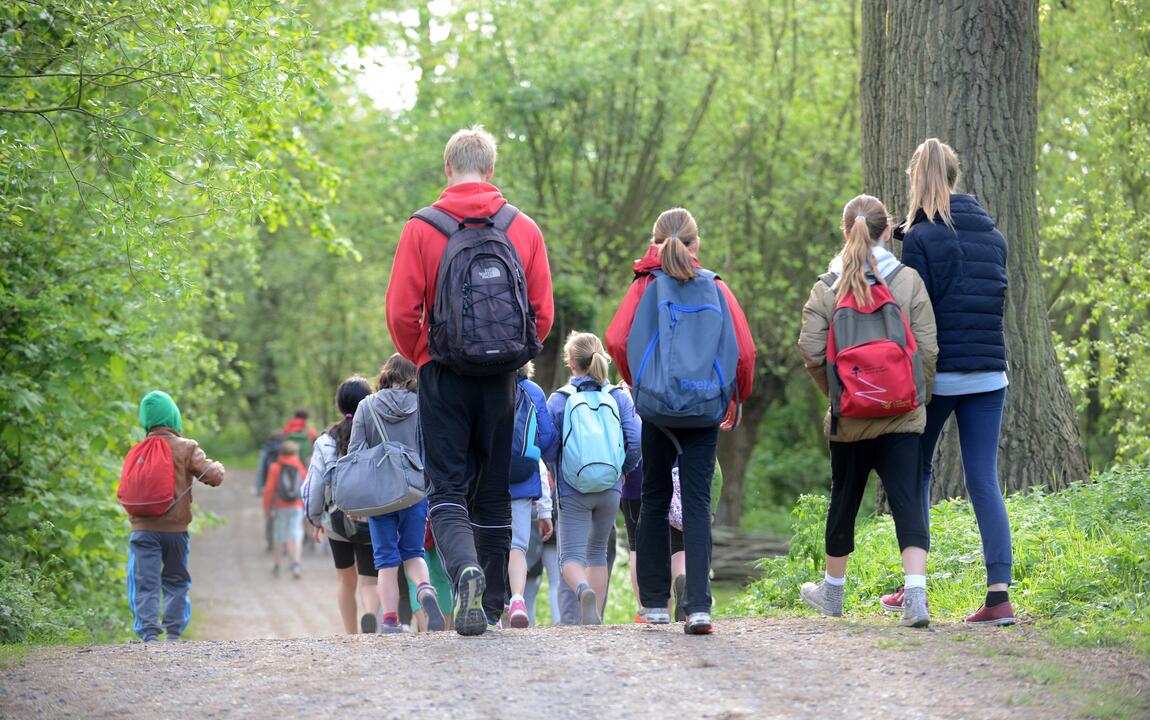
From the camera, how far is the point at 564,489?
25.1 feet

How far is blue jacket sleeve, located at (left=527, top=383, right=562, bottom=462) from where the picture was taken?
7633 millimetres

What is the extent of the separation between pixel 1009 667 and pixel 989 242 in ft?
6.50

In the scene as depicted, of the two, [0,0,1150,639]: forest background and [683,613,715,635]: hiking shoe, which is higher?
[0,0,1150,639]: forest background

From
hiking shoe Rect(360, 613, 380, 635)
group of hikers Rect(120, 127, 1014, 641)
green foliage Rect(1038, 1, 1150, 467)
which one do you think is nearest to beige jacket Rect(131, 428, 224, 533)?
hiking shoe Rect(360, 613, 380, 635)

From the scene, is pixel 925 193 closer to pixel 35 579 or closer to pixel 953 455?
pixel 953 455

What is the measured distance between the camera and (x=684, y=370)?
5.77 meters

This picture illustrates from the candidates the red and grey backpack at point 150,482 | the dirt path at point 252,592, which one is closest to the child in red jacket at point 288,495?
the dirt path at point 252,592

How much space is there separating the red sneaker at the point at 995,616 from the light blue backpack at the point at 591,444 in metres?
2.22

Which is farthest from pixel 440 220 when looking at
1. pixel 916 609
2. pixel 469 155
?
pixel 916 609

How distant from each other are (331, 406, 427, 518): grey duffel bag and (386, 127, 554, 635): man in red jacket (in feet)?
3.68

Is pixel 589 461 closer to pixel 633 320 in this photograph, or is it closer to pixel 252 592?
pixel 633 320

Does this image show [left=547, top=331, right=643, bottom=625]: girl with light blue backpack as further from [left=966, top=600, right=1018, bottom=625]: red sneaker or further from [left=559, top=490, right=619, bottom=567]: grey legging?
[left=966, top=600, right=1018, bottom=625]: red sneaker

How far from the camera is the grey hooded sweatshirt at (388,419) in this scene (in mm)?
7430

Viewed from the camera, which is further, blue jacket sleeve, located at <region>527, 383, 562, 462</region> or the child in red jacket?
the child in red jacket
